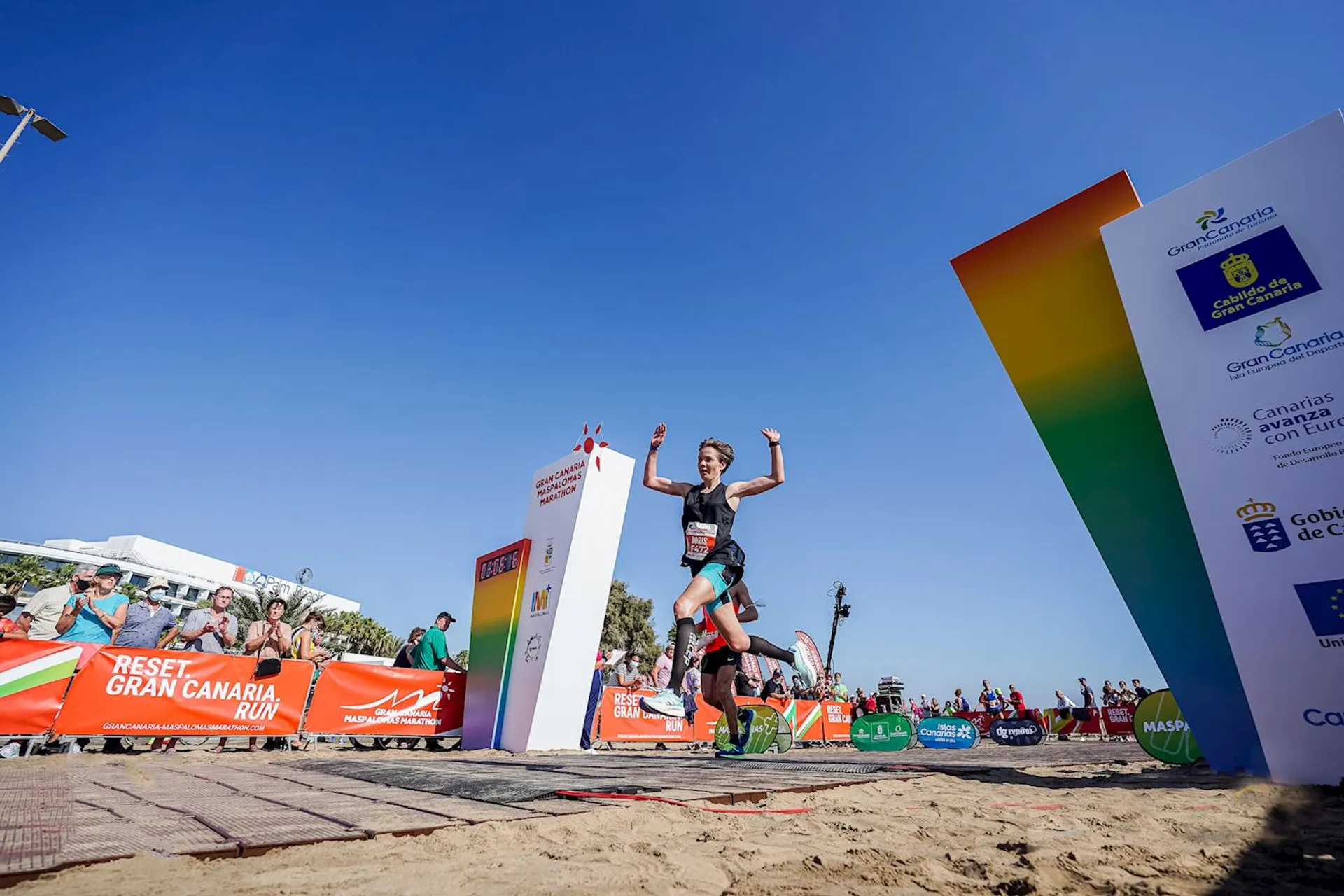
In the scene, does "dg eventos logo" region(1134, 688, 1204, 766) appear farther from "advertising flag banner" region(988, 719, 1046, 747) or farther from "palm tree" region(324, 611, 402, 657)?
"palm tree" region(324, 611, 402, 657)

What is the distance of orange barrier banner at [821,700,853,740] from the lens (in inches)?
683

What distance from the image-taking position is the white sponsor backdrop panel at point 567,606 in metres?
8.83

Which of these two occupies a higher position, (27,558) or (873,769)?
(27,558)

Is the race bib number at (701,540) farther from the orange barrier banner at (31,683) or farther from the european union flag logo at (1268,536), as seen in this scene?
the orange barrier banner at (31,683)

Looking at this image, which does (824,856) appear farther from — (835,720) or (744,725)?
(835,720)

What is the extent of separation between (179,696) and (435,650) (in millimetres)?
3676

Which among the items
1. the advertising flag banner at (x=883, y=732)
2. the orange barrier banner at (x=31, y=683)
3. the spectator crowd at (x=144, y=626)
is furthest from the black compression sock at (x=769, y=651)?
the orange barrier banner at (x=31, y=683)

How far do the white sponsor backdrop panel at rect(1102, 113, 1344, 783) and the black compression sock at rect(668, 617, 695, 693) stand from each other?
3.34 meters

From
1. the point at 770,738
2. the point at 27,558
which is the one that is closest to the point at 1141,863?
the point at 770,738

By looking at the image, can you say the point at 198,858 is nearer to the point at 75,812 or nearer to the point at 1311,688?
the point at 75,812

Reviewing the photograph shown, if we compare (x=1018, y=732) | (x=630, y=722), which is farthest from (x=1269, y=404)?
(x=1018, y=732)

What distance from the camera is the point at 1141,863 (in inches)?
73.4

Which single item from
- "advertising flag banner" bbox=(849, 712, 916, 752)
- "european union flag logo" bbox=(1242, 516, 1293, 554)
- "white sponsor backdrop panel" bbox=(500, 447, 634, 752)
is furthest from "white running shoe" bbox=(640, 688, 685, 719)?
"advertising flag banner" bbox=(849, 712, 916, 752)

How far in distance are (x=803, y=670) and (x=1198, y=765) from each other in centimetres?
320
